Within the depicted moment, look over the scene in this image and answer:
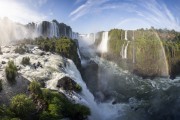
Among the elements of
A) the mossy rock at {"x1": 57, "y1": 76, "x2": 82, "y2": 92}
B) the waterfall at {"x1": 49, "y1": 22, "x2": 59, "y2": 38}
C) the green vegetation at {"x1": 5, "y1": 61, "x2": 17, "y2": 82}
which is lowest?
the mossy rock at {"x1": 57, "y1": 76, "x2": 82, "y2": 92}

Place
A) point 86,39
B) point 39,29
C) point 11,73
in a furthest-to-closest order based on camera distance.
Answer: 1. point 86,39
2. point 39,29
3. point 11,73

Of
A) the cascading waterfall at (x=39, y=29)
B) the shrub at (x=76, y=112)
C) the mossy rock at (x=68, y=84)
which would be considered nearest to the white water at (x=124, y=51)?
the cascading waterfall at (x=39, y=29)

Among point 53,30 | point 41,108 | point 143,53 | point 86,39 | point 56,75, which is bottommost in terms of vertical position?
point 143,53

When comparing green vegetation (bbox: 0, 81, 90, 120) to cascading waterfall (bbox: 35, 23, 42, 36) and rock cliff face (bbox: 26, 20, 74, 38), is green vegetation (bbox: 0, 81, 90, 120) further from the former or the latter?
rock cliff face (bbox: 26, 20, 74, 38)

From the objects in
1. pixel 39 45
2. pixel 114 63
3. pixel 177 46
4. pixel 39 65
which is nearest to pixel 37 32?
pixel 114 63

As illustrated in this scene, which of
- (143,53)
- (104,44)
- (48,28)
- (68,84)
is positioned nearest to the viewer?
(68,84)

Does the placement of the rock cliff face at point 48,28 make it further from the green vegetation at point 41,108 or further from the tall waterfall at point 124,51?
the green vegetation at point 41,108

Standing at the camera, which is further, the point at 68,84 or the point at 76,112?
the point at 68,84

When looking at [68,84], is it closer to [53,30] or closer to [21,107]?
[21,107]

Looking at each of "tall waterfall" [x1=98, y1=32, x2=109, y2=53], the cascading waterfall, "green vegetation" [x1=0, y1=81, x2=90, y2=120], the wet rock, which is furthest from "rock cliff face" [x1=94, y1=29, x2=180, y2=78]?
"green vegetation" [x1=0, y1=81, x2=90, y2=120]

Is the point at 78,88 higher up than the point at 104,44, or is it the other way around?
the point at 104,44

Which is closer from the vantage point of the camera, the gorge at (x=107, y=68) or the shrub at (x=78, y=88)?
the shrub at (x=78, y=88)

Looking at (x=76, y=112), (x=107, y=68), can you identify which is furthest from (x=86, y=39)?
(x=76, y=112)
